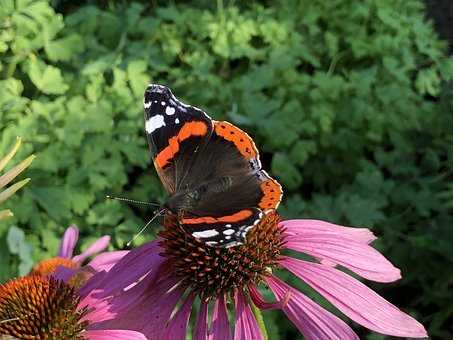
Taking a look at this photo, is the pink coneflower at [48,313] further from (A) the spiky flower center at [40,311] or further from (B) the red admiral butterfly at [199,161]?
(B) the red admiral butterfly at [199,161]

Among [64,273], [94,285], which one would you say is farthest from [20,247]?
Result: [94,285]

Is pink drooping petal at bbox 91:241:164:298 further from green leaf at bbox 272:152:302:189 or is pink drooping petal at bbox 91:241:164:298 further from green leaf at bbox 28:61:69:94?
green leaf at bbox 272:152:302:189

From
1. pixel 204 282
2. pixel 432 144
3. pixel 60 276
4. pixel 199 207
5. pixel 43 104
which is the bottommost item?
pixel 432 144

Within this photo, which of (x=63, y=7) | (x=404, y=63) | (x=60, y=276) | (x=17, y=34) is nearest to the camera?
(x=60, y=276)

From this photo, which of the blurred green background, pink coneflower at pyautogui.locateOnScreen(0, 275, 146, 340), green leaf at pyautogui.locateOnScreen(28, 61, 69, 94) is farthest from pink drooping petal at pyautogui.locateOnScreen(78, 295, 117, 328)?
green leaf at pyautogui.locateOnScreen(28, 61, 69, 94)

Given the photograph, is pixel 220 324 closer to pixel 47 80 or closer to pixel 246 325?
pixel 246 325

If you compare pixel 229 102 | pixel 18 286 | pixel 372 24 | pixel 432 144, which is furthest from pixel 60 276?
pixel 372 24

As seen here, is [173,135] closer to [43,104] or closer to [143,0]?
[43,104]
